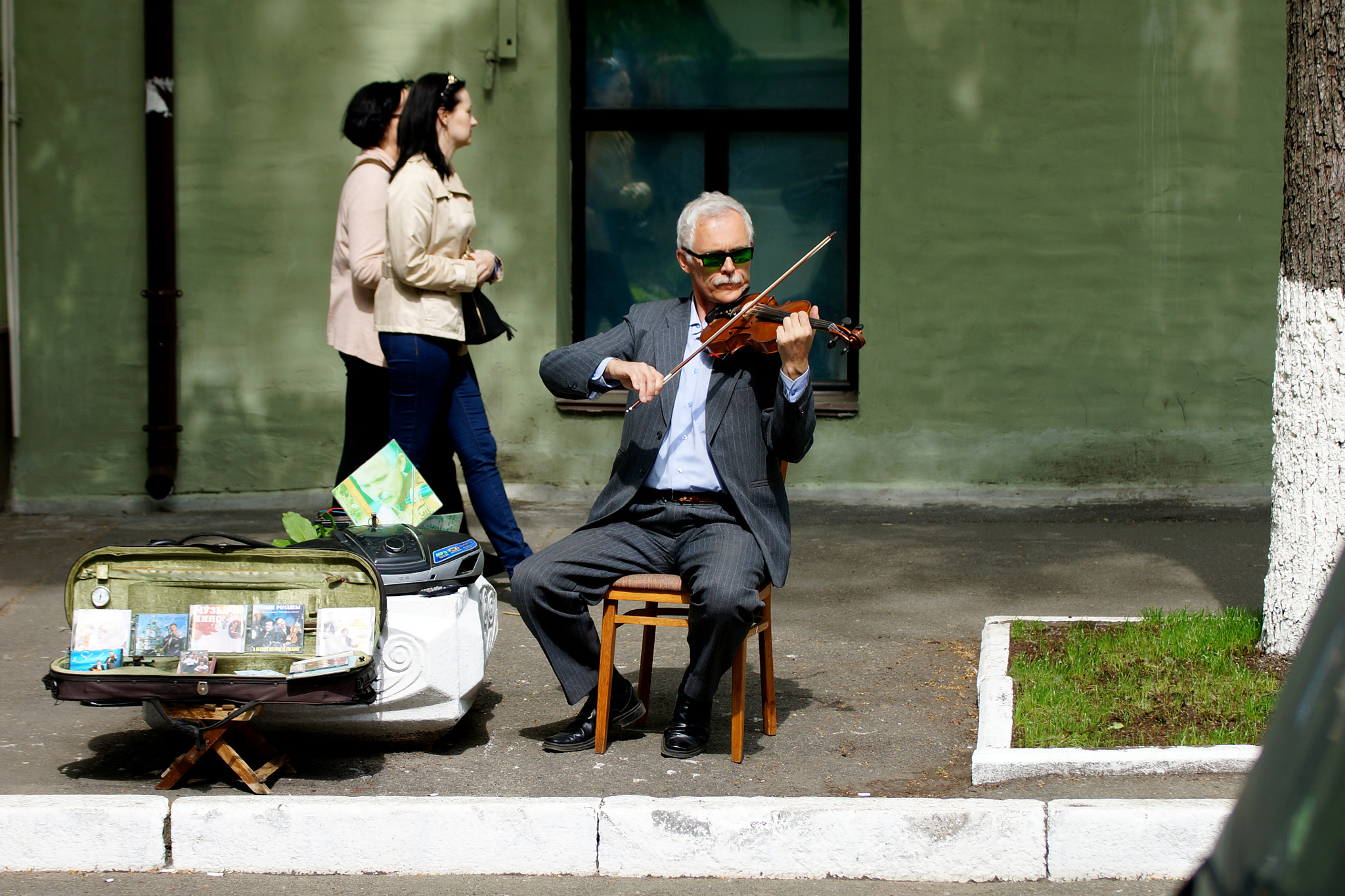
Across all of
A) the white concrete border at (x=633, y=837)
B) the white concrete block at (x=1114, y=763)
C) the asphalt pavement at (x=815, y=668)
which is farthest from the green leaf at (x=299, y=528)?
the white concrete block at (x=1114, y=763)

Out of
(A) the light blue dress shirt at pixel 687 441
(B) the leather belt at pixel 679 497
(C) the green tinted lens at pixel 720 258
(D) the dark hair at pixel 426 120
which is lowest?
(B) the leather belt at pixel 679 497

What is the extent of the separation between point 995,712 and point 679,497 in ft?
3.90

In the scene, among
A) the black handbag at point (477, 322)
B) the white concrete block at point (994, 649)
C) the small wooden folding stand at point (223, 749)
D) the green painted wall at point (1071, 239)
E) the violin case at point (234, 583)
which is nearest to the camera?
the small wooden folding stand at point (223, 749)

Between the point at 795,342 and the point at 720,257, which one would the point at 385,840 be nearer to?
the point at 795,342

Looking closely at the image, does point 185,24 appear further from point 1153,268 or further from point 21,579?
point 1153,268

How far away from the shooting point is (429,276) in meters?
5.82

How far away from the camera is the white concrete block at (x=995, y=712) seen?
4.23m

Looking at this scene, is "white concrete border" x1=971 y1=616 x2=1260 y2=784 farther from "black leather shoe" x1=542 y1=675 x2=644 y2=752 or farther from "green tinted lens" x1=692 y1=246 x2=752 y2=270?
"green tinted lens" x1=692 y1=246 x2=752 y2=270

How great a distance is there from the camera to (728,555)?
4.22m

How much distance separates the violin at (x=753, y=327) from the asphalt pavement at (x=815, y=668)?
124cm

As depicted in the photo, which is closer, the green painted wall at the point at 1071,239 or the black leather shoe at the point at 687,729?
the black leather shoe at the point at 687,729

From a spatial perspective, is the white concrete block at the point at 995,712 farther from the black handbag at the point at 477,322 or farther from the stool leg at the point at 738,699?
the black handbag at the point at 477,322

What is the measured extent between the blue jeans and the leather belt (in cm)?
156

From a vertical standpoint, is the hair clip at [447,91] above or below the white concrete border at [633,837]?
above
